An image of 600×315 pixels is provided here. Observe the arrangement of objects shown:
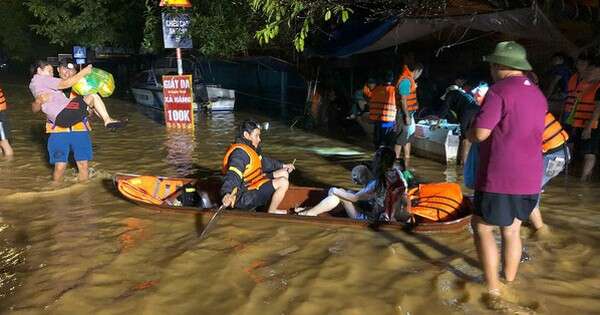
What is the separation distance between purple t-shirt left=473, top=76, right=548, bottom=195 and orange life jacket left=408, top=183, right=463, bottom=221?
1572 mm

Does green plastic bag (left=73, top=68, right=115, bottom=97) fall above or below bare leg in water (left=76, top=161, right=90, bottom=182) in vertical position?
above

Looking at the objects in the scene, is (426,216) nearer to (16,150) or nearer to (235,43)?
(16,150)

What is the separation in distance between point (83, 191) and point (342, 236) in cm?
397

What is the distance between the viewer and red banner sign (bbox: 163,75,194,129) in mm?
13359

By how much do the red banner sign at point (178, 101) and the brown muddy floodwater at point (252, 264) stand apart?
6.12 meters

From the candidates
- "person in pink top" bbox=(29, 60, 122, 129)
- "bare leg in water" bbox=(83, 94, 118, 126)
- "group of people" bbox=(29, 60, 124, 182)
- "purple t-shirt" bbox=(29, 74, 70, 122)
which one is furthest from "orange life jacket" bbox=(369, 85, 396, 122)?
"purple t-shirt" bbox=(29, 74, 70, 122)

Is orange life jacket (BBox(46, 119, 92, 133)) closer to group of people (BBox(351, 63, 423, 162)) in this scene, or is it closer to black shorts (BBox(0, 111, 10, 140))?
black shorts (BBox(0, 111, 10, 140))

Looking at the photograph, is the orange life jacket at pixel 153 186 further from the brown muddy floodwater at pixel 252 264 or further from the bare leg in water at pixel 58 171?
the bare leg in water at pixel 58 171

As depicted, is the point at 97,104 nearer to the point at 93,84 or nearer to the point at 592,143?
the point at 93,84

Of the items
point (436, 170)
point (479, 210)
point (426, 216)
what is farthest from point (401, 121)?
point (479, 210)

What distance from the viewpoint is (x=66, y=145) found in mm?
7387

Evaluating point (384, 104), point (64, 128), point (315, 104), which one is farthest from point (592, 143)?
point (315, 104)

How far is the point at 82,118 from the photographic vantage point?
7406mm

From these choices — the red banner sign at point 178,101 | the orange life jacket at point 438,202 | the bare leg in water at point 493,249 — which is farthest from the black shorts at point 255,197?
the red banner sign at point 178,101
